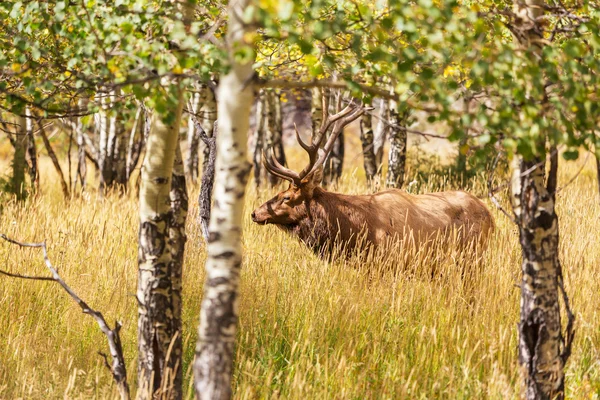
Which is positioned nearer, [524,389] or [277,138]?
[524,389]

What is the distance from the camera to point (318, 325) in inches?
186

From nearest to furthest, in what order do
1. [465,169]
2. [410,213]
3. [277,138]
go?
[410,213] < [465,169] < [277,138]

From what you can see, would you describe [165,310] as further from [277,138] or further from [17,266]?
[277,138]

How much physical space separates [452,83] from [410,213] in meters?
3.80

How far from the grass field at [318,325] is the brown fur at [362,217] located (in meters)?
0.24

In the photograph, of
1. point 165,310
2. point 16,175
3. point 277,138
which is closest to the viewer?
point 165,310

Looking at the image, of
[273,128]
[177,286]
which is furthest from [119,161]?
[177,286]

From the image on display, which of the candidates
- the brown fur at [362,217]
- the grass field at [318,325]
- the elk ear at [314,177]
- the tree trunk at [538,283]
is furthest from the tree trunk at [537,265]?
the elk ear at [314,177]

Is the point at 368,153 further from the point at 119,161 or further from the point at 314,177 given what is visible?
the point at 119,161

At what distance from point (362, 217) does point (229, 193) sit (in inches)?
153

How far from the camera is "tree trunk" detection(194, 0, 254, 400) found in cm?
248

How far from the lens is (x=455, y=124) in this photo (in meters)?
2.58

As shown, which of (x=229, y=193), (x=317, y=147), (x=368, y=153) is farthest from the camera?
(x=368, y=153)

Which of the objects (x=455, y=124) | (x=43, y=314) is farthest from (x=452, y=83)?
(x=43, y=314)
